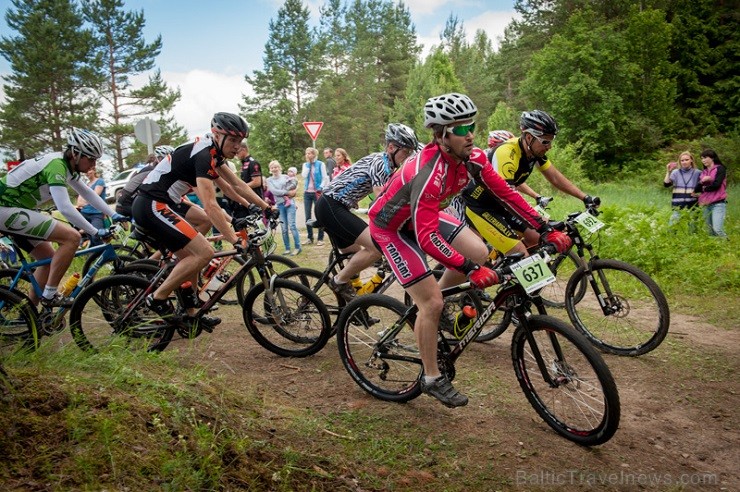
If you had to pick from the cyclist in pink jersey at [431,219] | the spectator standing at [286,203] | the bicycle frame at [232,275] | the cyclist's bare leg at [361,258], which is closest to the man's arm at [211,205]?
the bicycle frame at [232,275]

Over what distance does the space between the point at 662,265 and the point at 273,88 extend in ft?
128

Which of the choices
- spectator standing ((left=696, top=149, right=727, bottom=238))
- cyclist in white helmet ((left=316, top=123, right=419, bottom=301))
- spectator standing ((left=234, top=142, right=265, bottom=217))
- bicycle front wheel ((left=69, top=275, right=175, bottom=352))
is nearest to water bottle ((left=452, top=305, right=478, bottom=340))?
cyclist in white helmet ((left=316, top=123, right=419, bottom=301))

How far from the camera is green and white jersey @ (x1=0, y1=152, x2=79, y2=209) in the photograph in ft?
18.7

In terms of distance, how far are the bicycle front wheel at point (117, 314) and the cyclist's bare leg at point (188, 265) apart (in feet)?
0.75

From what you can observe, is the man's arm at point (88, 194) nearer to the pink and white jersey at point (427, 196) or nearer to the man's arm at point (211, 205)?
the man's arm at point (211, 205)

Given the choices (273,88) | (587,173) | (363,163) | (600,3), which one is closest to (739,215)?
(363,163)

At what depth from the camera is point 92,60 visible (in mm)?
30172

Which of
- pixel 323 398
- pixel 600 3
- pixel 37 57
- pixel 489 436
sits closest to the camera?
pixel 489 436

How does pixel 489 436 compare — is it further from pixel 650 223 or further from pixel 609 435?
pixel 650 223

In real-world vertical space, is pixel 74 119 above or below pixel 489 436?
above

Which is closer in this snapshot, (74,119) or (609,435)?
(609,435)

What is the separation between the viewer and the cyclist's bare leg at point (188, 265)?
5.20m

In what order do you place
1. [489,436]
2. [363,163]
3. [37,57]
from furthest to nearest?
1. [37,57]
2. [363,163]
3. [489,436]

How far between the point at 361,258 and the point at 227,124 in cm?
196
